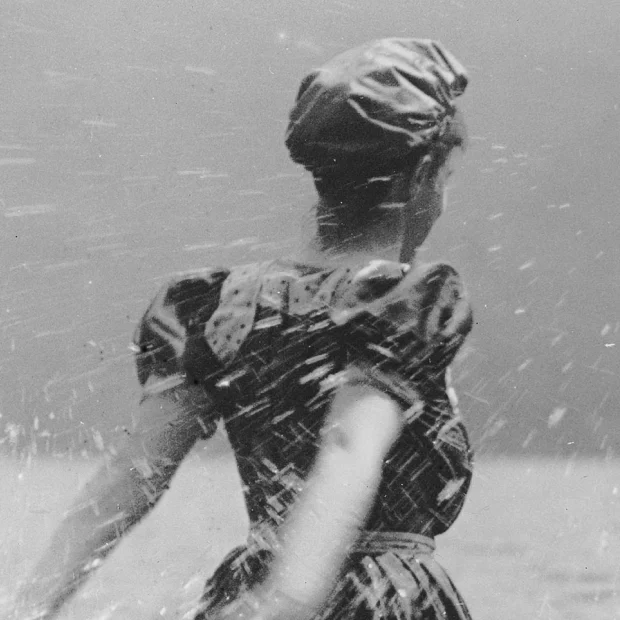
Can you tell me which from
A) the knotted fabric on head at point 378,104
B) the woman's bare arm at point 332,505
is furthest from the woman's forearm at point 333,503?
the knotted fabric on head at point 378,104

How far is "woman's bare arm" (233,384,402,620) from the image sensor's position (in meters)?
0.58

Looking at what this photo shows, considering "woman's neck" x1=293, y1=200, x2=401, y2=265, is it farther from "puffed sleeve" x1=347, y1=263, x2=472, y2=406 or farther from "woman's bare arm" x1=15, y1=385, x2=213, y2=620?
"woman's bare arm" x1=15, y1=385, x2=213, y2=620

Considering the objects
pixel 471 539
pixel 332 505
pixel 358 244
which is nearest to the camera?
pixel 332 505

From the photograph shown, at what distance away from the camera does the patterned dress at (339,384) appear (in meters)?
0.63

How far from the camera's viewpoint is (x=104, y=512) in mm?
693

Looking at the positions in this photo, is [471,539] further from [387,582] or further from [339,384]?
[339,384]

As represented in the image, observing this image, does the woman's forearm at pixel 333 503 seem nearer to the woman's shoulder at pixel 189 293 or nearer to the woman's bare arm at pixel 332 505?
the woman's bare arm at pixel 332 505

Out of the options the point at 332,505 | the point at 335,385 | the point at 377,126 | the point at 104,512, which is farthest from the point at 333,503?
the point at 377,126

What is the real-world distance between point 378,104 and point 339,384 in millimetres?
274

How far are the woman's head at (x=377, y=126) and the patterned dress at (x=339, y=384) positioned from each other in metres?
0.08

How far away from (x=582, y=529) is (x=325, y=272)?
0.60m

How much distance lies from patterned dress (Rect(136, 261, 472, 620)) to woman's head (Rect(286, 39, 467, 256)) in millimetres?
82

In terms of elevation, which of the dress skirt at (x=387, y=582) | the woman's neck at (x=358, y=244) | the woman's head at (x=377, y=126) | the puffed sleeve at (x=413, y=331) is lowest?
the dress skirt at (x=387, y=582)

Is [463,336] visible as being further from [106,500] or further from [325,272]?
[106,500]
